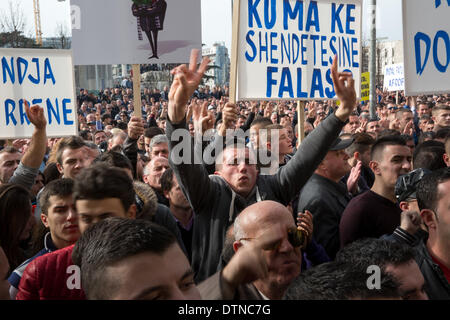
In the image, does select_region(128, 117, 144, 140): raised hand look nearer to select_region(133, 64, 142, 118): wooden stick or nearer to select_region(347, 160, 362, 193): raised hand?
select_region(133, 64, 142, 118): wooden stick

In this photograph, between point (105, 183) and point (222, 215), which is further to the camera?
point (222, 215)

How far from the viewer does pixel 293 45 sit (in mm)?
4613

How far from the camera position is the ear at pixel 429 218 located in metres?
2.53

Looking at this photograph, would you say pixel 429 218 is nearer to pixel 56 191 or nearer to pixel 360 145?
pixel 56 191

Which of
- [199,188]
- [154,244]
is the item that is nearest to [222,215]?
[199,188]

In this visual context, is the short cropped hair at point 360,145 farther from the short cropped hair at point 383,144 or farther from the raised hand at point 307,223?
the raised hand at point 307,223

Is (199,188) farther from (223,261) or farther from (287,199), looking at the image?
(287,199)

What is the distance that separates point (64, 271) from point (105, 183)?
45cm

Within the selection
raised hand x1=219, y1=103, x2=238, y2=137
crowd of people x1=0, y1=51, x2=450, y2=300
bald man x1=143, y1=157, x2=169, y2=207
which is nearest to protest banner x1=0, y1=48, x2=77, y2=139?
crowd of people x1=0, y1=51, x2=450, y2=300

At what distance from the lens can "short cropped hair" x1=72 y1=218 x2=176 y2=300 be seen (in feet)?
4.75

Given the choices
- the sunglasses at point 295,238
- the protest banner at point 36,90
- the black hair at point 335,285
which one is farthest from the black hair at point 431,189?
the protest banner at point 36,90

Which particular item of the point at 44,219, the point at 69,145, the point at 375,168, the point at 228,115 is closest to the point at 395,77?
the point at 375,168

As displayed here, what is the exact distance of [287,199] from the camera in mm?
3121

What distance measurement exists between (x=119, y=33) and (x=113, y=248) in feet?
16.3
